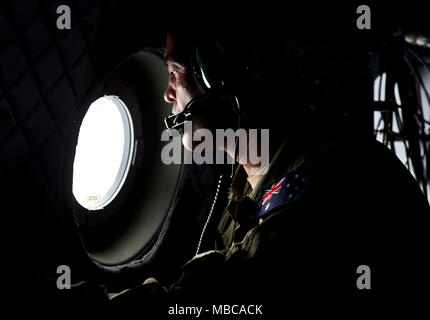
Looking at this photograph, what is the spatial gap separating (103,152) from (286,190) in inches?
38.5

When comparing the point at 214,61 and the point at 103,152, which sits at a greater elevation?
the point at 214,61

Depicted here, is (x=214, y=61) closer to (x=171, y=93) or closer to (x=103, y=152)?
(x=171, y=93)

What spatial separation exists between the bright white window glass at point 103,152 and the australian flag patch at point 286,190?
79cm

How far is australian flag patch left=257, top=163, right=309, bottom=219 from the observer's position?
99cm

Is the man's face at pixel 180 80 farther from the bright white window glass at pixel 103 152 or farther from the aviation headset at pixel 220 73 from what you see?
the bright white window glass at pixel 103 152

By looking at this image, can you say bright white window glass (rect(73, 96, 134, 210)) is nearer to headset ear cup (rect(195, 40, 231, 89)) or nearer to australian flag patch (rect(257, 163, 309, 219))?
headset ear cup (rect(195, 40, 231, 89))

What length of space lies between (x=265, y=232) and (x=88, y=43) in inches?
31.6

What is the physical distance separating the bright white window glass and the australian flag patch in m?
0.79

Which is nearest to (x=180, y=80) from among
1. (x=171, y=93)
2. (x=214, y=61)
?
(x=171, y=93)

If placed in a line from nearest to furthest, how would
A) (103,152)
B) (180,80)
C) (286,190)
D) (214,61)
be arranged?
(286,190) → (214,61) → (180,80) → (103,152)

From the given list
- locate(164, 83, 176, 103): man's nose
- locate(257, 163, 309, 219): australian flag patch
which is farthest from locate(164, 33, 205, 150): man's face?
locate(257, 163, 309, 219): australian flag patch

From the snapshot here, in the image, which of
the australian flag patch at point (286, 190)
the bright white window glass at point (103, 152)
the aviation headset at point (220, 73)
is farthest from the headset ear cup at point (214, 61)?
the bright white window glass at point (103, 152)

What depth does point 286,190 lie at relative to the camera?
1.03 m

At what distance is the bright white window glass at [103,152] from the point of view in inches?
63.3
